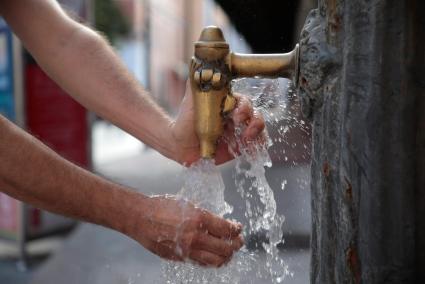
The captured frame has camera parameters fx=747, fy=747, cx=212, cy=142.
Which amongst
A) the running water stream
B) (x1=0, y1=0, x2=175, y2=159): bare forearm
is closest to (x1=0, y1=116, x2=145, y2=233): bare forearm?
the running water stream

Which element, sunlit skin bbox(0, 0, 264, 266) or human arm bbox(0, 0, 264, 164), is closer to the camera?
sunlit skin bbox(0, 0, 264, 266)

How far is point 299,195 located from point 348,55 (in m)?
1.21

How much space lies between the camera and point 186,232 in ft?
3.93

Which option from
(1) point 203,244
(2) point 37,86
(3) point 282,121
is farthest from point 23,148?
(2) point 37,86

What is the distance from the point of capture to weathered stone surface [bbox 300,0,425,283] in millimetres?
862

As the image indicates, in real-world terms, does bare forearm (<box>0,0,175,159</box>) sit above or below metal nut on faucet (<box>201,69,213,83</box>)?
below

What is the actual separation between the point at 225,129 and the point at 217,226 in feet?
0.69

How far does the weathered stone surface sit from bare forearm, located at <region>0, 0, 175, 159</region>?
0.81m

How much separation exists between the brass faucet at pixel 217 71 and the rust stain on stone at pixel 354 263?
0.29 metres

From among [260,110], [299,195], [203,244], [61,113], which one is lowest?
[61,113]

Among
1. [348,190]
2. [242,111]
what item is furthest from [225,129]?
[348,190]

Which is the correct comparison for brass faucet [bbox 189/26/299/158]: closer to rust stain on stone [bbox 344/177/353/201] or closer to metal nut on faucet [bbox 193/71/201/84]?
metal nut on faucet [bbox 193/71/201/84]

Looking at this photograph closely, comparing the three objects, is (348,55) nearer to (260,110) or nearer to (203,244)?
(203,244)

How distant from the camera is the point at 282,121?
63.8 inches
